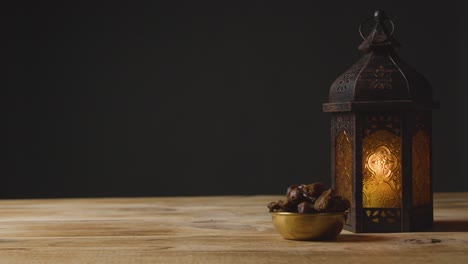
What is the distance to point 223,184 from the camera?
3676 millimetres

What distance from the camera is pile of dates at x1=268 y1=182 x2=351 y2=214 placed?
1.37m

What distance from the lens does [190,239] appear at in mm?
1399

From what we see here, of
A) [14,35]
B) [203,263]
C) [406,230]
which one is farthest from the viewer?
[14,35]

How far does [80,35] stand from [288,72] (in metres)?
1.03

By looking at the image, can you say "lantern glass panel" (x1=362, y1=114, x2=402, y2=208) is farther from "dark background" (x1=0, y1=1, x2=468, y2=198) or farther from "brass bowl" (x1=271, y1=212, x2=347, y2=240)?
"dark background" (x1=0, y1=1, x2=468, y2=198)

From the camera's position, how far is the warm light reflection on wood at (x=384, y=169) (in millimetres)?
1520

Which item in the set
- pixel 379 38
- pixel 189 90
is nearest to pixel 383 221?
pixel 379 38

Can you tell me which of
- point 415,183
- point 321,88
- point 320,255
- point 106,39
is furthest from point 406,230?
point 106,39

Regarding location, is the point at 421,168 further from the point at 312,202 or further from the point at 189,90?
the point at 189,90

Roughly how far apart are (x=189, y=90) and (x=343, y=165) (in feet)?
6.93

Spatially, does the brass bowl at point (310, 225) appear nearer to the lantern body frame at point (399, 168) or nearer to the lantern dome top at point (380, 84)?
the lantern body frame at point (399, 168)

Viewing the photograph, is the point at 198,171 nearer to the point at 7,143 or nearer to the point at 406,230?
the point at 7,143

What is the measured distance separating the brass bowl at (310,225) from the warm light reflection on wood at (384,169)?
18 cm

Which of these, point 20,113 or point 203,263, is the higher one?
point 20,113
